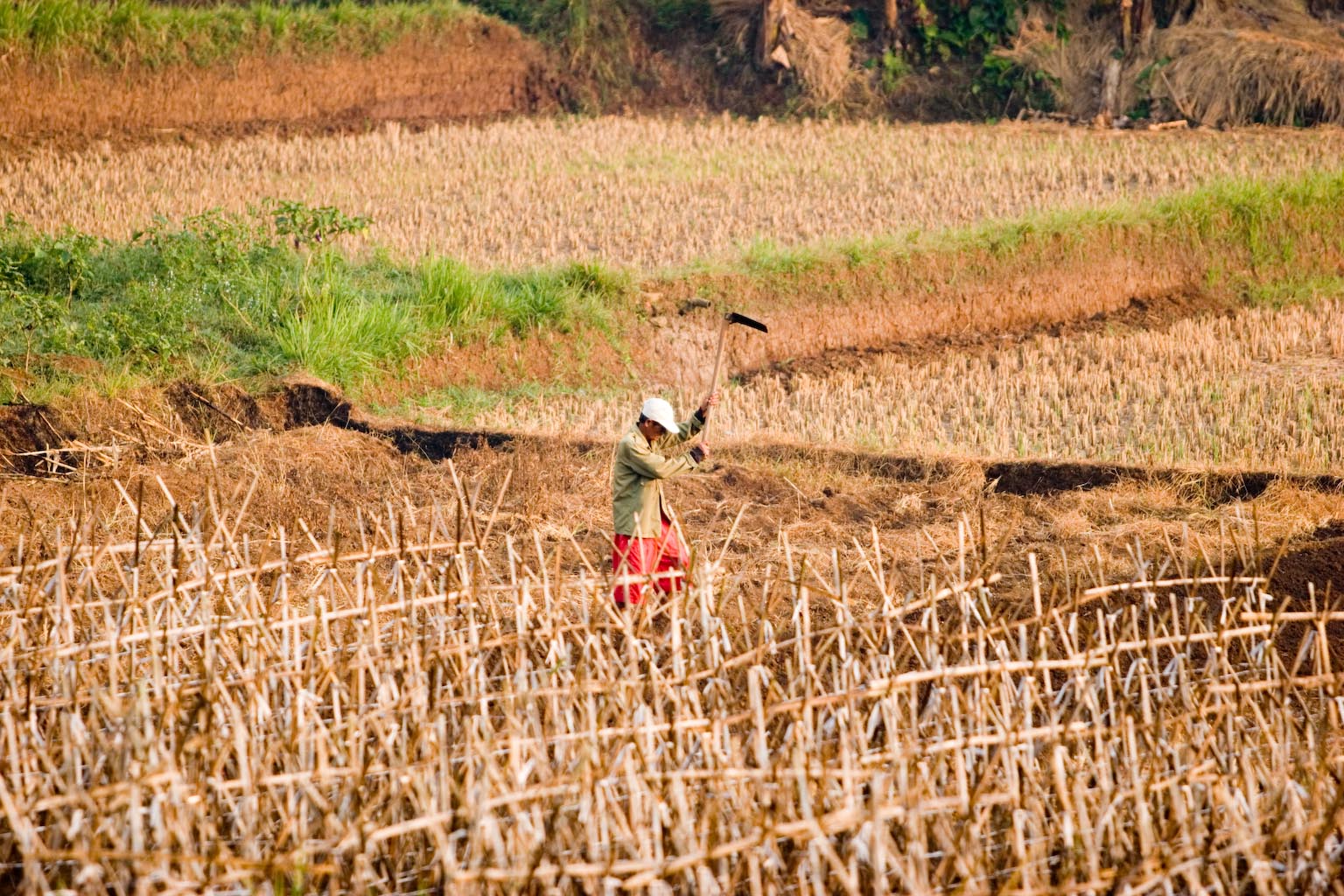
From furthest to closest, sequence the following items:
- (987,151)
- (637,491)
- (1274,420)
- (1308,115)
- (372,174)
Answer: (1308,115) < (987,151) < (372,174) < (1274,420) < (637,491)

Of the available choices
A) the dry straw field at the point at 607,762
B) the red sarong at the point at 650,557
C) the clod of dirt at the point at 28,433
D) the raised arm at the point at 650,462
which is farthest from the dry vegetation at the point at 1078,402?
the dry straw field at the point at 607,762

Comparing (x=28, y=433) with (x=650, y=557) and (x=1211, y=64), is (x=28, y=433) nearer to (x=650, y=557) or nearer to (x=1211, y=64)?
(x=650, y=557)

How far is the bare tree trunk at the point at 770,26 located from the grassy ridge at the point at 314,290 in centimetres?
849

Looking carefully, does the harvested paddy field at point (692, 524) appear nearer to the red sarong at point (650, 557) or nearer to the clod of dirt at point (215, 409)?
the clod of dirt at point (215, 409)

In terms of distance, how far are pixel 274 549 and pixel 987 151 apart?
42.2 ft

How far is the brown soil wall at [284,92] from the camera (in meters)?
18.0

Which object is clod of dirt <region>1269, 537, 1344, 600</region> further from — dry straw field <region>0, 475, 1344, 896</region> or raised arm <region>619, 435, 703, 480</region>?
raised arm <region>619, 435, 703, 480</region>

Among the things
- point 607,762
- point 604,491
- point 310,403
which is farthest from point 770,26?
point 607,762

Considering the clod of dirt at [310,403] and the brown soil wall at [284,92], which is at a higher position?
the brown soil wall at [284,92]

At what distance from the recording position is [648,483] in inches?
275

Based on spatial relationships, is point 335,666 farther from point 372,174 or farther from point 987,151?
point 987,151

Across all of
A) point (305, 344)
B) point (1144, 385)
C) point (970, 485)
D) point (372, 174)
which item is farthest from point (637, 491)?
point (372, 174)

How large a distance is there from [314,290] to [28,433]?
267cm

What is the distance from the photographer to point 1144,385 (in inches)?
458
